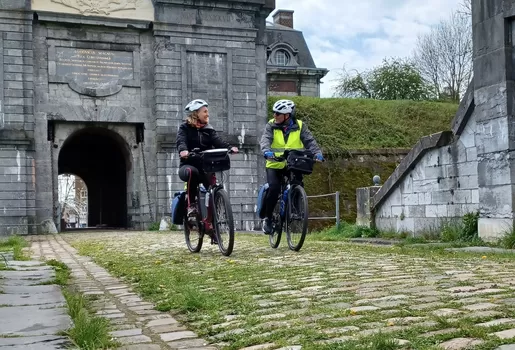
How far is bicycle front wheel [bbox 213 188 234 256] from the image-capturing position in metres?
7.42

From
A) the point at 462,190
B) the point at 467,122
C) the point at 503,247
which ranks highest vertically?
the point at 467,122

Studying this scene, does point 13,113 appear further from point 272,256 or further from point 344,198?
point 272,256

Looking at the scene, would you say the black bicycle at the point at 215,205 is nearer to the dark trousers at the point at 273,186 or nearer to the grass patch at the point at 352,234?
the dark trousers at the point at 273,186

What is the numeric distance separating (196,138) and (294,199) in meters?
1.43

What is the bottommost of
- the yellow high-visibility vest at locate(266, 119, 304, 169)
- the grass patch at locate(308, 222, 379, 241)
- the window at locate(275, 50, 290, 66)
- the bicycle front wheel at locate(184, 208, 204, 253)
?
the grass patch at locate(308, 222, 379, 241)

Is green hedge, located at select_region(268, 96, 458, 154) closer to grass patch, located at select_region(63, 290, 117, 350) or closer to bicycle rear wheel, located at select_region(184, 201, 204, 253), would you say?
bicycle rear wheel, located at select_region(184, 201, 204, 253)

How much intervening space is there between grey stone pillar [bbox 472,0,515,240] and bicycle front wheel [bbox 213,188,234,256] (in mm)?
3718

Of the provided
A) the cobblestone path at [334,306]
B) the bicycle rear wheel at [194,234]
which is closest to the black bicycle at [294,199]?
the bicycle rear wheel at [194,234]

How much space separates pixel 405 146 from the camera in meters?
25.4

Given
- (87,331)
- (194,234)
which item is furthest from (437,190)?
(87,331)

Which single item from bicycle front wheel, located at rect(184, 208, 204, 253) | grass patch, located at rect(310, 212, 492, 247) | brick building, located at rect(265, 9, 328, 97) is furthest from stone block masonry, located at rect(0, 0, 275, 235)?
brick building, located at rect(265, 9, 328, 97)

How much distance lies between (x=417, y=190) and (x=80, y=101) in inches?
497

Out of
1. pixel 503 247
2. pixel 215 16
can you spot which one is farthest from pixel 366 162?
pixel 503 247

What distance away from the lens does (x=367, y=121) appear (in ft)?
85.9
